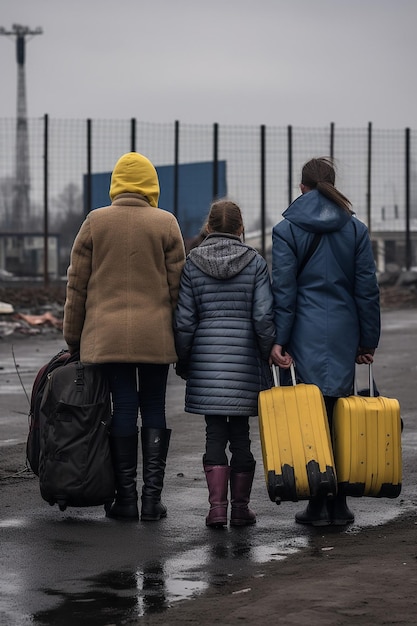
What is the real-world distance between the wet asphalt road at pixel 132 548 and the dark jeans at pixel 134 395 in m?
0.48

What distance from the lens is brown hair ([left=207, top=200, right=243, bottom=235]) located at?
22.0 feet

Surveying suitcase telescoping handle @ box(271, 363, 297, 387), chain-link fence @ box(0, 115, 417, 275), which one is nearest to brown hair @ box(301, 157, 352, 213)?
suitcase telescoping handle @ box(271, 363, 297, 387)

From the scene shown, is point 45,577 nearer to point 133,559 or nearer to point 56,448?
point 133,559

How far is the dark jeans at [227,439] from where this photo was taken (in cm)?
662

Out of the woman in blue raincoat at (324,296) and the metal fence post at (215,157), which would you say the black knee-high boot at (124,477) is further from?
the metal fence post at (215,157)

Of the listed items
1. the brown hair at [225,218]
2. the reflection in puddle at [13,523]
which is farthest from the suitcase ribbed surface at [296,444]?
the reflection in puddle at [13,523]

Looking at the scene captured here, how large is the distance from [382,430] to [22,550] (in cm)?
182

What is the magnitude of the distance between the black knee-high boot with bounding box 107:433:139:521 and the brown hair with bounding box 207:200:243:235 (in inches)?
45.1

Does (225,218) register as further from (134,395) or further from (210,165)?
(210,165)

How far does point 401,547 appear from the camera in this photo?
5797mm

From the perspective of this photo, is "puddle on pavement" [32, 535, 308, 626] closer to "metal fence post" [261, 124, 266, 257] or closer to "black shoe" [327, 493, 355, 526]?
"black shoe" [327, 493, 355, 526]

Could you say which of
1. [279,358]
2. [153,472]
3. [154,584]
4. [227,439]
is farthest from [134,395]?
[154,584]

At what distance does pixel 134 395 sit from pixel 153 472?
41 cm

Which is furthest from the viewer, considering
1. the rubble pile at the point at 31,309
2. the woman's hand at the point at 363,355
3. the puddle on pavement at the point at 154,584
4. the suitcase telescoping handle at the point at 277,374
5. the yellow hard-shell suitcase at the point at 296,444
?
the rubble pile at the point at 31,309
